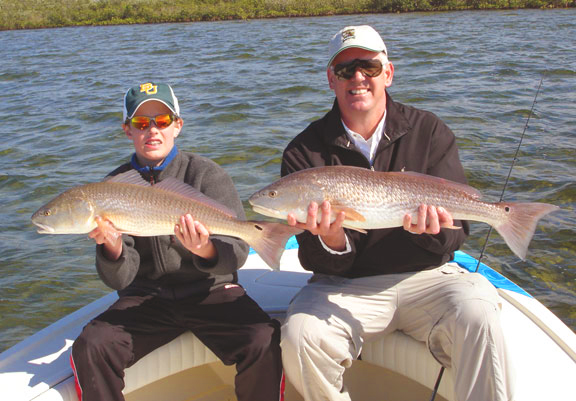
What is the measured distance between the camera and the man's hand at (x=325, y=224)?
10.1 feet

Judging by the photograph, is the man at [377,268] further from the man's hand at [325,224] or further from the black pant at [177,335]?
the black pant at [177,335]

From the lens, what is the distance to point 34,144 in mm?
11203

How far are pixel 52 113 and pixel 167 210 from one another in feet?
37.2

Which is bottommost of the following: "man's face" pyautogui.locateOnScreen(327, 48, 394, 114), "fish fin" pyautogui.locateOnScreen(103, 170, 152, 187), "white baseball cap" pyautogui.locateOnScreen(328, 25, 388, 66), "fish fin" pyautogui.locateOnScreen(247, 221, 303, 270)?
"fish fin" pyautogui.locateOnScreen(247, 221, 303, 270)

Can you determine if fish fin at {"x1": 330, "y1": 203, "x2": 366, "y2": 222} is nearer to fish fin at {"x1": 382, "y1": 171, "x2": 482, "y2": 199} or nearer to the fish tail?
fish fin at {"x1": 382, "y1": 171, "x2": 482, "y2": 199}

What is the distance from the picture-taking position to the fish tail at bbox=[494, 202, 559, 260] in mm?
3066

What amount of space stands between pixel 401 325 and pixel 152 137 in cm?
178

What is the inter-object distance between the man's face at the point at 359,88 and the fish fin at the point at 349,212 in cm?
74

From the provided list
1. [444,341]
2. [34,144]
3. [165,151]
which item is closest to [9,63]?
[34,144]

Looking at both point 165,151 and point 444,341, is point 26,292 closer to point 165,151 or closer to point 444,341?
point 165,151

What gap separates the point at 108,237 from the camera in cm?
310

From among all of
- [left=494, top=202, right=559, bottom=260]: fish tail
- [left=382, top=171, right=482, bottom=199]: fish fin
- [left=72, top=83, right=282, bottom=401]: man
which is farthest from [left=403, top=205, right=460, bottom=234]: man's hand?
[left=72, top=83, right=282, bottom=401]: man

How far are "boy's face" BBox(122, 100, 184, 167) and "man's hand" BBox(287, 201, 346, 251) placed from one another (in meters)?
0.90

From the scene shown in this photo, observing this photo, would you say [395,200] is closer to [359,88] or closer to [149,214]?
[359,88]
